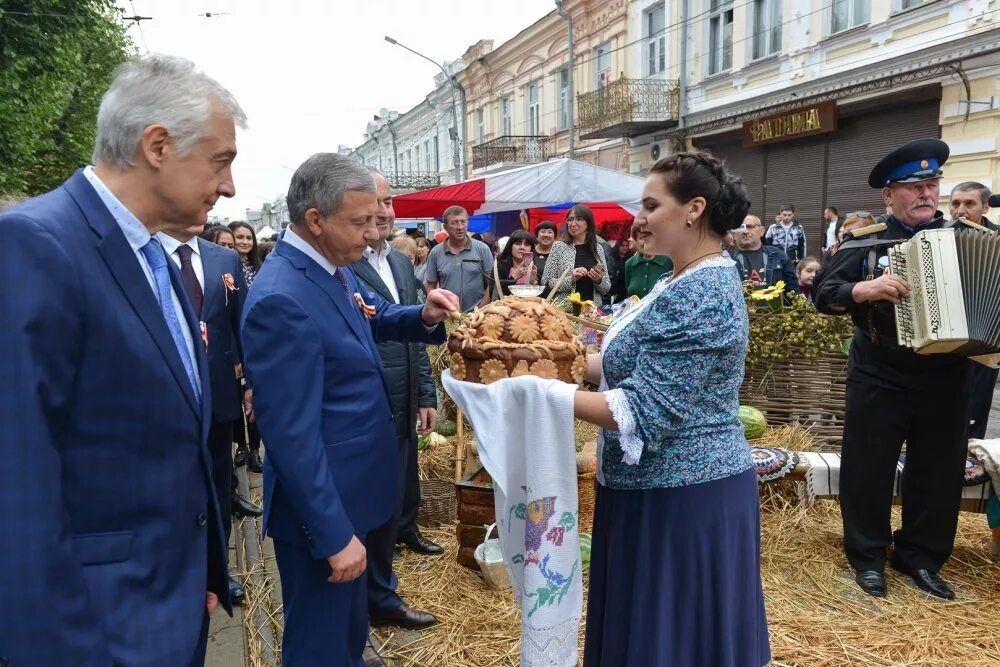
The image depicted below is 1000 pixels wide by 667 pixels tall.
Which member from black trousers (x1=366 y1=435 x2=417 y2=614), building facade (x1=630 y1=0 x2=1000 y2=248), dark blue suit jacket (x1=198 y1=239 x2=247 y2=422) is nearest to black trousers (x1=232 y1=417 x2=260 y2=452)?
dark blue suit jacket (x1=198 y1=239 x2=247 y2=422)

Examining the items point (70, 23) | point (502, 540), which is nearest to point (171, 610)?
point (502, 540)

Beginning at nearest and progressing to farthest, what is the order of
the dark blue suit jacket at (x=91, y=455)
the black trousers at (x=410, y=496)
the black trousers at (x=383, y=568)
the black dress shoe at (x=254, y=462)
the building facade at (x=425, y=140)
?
the dark blue suit jacket at (x=91, y=455), the black trousers at (x=383, y=568), the black trousers at (x=410, y=496), the black dress shoe at (x=254, y=462), the building facade at (x=425, y=140)

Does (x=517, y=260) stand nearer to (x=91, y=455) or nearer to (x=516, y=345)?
(x=516, y=345)

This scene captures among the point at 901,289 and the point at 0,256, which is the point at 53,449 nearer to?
the point at 0,256

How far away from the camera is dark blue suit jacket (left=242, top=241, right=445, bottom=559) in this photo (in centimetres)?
193

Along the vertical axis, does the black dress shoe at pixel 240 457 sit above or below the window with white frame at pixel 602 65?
below

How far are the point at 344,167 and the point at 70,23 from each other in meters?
10.8

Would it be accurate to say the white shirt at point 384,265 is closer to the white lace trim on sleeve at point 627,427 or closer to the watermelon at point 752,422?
the white lace trim on sleeve at point 627,427

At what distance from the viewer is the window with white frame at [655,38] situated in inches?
719

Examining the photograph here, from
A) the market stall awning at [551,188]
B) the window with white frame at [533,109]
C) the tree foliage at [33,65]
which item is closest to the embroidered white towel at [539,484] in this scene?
the market stall awning at [551,188]

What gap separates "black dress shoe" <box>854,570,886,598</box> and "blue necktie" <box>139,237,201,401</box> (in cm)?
348

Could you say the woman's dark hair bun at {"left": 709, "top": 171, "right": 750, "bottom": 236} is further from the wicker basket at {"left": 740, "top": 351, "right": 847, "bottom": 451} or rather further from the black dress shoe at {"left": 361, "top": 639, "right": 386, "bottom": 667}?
the wicker basket at {"left": 740, "top": 351, "right": 847, "bottom": 451}

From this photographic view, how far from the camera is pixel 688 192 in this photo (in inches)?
79.8

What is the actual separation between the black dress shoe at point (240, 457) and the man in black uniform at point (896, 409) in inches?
174
